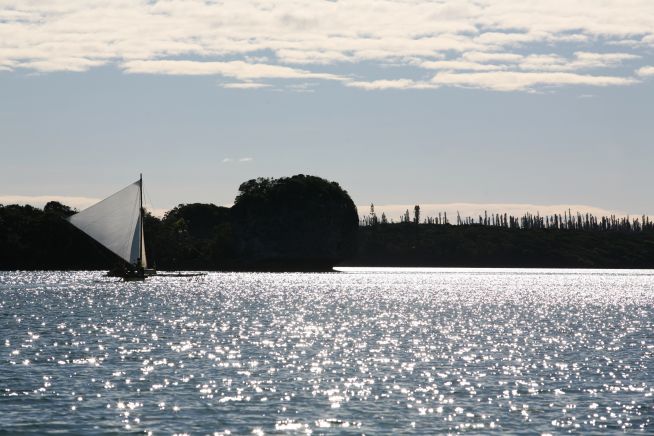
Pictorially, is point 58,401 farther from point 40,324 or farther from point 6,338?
point 40,324

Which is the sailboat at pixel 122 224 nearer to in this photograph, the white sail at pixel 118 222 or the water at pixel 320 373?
the white sail at pixel 118 222

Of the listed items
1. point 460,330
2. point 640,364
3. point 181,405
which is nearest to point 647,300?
point 460,330

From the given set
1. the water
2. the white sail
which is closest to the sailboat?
the white sail

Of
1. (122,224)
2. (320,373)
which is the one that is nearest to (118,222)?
(122,224)

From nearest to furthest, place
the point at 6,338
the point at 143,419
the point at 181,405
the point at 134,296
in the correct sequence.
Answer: the point at 143,419 → the point at 181,405 → the point at 6,338 → the point at 134,296

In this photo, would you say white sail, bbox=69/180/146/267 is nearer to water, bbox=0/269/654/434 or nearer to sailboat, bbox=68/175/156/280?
sailboat, bbox=68/175/156/280

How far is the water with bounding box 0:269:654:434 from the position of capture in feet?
113

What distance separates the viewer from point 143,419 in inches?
1348

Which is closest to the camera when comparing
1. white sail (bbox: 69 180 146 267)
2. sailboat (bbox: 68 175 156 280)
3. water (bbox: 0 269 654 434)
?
water (bbox: 0 269 654 434)

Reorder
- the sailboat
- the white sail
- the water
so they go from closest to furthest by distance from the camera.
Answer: the water
the white sail
the sailboat

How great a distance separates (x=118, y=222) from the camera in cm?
14775

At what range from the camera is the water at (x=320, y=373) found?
113 feet

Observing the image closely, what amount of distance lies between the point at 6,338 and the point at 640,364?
40311 mm

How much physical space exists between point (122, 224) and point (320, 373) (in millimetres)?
106031
